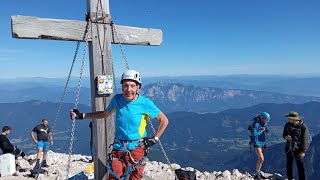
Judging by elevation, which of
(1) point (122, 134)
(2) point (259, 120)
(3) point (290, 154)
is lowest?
(3) point (290, 154)

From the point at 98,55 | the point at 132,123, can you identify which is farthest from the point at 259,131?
the point at 98,55

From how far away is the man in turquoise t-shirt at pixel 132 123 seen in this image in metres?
5.58

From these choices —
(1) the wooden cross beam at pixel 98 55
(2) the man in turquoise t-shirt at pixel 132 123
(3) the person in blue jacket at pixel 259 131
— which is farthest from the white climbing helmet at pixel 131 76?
(3) the person in blue jacket at pixel 259 131

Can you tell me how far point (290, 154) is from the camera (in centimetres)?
1166

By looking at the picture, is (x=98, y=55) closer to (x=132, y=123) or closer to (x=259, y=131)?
(x=132, y=123)

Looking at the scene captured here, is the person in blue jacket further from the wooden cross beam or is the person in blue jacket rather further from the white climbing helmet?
the white climbing helmet

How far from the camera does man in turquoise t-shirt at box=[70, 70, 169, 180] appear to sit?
558cm

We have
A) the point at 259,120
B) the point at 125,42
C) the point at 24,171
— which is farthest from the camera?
the point at 24,171

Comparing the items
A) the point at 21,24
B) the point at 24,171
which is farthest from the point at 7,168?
the point at 21,24

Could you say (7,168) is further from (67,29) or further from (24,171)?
(67,29)

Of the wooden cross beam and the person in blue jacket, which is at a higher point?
the wooden cross beam

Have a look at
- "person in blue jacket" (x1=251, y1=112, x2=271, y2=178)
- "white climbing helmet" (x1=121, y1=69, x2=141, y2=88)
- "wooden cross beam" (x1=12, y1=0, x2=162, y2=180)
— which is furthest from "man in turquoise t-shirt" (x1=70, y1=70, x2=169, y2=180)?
"person in blue jacket" (x1=251, y1=112, x2=271, y2=178)

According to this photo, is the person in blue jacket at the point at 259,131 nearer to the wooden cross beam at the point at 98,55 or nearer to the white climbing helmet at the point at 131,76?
the wooden cross beam at the point at 98,55

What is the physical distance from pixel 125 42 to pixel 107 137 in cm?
207
